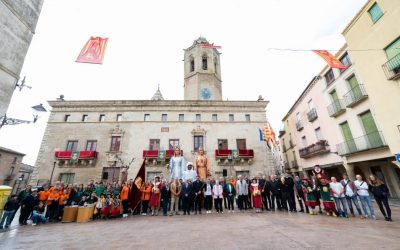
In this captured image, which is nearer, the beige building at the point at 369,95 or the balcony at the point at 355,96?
the beige building at the point at 369,95

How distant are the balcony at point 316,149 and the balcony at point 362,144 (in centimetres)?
164

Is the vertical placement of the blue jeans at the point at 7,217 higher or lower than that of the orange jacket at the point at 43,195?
lower

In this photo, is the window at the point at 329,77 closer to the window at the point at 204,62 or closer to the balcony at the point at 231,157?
the balcony at the point at 231,157

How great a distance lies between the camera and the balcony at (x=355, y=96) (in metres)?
12.2

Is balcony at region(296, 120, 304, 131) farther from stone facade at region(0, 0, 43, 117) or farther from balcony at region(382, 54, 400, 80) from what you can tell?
stone facade at region(0, 0, 43, 117)

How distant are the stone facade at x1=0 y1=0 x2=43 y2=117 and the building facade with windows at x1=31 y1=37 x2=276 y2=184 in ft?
55.9

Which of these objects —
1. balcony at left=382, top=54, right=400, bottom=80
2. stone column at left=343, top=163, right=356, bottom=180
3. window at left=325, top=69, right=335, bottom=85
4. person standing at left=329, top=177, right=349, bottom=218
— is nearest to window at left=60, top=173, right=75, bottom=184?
person standing at left=329, top=177, right=349, bottom=218

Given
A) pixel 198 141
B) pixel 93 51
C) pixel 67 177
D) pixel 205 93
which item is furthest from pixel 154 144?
pixel 93 51

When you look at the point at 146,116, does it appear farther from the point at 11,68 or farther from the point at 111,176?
the point at 11,68

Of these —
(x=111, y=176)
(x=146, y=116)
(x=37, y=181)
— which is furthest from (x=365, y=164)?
(x=37, y=181)

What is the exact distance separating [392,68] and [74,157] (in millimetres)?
27528

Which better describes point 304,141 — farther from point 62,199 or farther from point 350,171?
point 62,199

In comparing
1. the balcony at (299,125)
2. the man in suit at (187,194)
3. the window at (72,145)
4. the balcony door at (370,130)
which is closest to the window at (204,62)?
the balcony at (299,125)

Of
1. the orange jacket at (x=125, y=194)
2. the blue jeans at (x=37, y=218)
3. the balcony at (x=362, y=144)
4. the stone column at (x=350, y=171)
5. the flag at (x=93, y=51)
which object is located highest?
the flag at (x=93, y=51)
